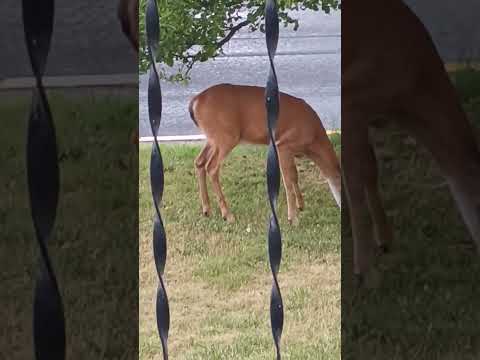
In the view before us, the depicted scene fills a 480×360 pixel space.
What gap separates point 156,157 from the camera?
2.53 feet

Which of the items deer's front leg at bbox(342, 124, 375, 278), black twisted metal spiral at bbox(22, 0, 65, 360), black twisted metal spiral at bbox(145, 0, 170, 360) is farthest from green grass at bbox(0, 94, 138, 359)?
black twisted metal spiral at bbox(22, 0, 65, 360)

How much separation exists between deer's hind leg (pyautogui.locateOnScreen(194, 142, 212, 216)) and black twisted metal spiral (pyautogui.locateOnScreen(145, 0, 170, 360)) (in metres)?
0.99

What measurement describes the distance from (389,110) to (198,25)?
1.87 feet

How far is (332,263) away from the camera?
1.88 m

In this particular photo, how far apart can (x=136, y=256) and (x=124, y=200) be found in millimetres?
180

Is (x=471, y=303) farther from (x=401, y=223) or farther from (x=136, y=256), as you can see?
(x=136, y=256)

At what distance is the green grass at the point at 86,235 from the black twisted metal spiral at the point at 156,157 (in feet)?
4.10

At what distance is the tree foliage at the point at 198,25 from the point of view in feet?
5.62

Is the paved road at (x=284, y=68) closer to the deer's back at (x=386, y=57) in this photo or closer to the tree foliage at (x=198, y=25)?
the tree foliage at (x=198, y=25)

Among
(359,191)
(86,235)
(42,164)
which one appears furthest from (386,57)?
(42,164)

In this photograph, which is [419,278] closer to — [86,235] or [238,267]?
[238,267]

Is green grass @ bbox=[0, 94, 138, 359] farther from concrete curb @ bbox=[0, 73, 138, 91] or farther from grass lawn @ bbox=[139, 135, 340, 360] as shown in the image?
grass lawn @ bbox=[139, 135, 340, 360]

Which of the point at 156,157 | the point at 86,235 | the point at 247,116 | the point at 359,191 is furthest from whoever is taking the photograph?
the point at 86,235

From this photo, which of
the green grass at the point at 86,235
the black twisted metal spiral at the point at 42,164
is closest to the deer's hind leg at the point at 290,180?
the green grass at the point at 86,235
